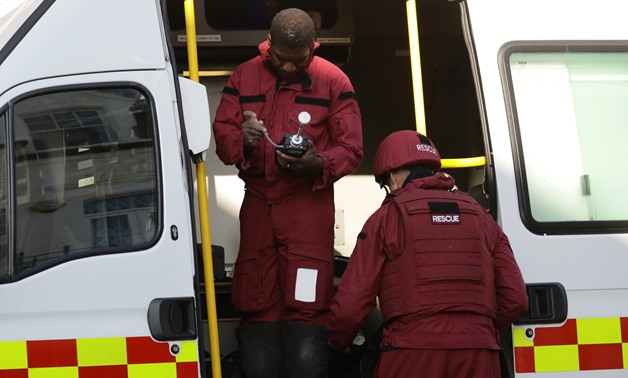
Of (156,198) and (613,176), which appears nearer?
(156,198)

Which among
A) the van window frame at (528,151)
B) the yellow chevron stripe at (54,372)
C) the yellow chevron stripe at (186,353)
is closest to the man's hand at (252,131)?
the yellow chevron stripe at (186,353)

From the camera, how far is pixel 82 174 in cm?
334

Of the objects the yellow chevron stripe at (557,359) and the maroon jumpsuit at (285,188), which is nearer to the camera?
the yellow chevron stripe at (557,359)

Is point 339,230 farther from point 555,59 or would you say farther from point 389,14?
point 555,59

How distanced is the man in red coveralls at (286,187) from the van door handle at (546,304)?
0.77 metres

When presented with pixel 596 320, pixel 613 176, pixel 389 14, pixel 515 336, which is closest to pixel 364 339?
pixel 515 336

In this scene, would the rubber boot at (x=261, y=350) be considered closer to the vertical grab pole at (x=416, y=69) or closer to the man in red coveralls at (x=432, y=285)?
the man in red coveralls at (x=432, y=285)

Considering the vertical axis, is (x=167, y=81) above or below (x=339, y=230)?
above

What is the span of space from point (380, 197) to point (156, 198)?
7.29ft

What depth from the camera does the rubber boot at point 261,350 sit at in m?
3.77

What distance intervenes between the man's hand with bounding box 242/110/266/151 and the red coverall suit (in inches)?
23.0

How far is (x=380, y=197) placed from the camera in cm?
539

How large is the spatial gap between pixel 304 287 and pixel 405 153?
0.66m

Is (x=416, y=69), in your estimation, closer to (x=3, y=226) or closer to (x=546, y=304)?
(x=546, y=304)
